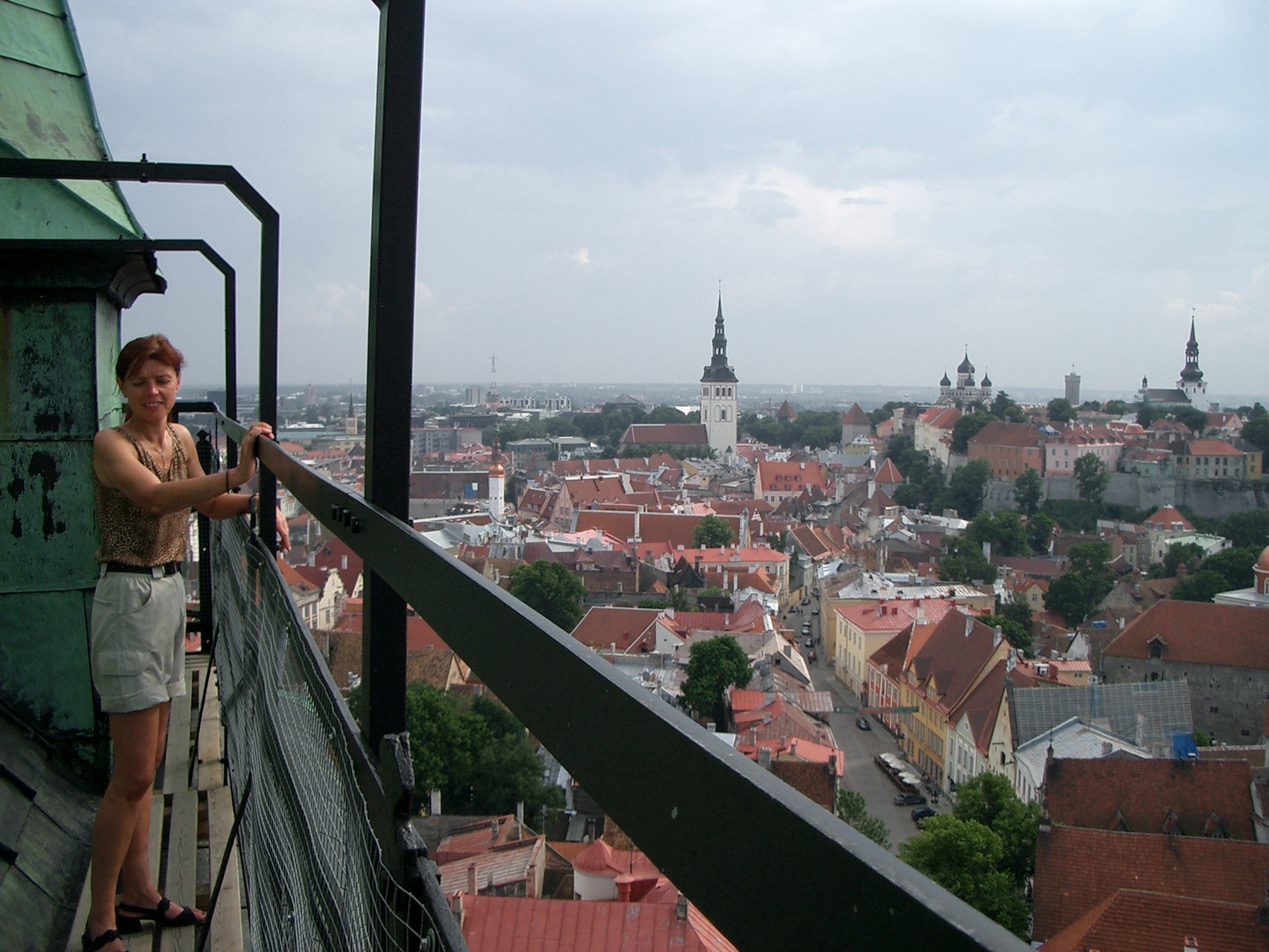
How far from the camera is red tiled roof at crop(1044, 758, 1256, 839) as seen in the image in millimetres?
12500

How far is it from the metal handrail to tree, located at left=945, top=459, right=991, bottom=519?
43707 mm

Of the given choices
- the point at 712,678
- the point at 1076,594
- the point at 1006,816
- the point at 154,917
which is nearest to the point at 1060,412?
the point at 1076,594

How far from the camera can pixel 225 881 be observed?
1543mm

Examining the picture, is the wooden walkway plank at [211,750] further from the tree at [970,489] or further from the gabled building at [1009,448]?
the gabled building at [1009,448]

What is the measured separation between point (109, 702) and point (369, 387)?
2.24ft

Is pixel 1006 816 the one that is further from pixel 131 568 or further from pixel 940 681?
pixel 131 568

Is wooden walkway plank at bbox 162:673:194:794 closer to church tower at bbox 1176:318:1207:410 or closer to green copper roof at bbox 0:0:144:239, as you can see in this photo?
green copper roof at bbox 0:0:144:239

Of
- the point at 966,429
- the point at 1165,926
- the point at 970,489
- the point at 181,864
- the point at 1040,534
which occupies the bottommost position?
the point at 1165,926

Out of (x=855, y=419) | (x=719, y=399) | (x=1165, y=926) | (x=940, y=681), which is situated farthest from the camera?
(x=855, y=419)

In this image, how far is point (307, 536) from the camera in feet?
95.7

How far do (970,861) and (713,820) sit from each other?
11950 millimetres

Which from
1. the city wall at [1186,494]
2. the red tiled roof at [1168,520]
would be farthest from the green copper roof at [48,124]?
the city wall at [1186,494]

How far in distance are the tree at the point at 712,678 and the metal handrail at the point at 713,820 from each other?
16.3 meters

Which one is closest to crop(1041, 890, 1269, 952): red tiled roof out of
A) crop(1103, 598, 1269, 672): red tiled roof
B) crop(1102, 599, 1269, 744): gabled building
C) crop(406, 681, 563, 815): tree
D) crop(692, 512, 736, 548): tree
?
crop(406, 681, 563, 815): tree
